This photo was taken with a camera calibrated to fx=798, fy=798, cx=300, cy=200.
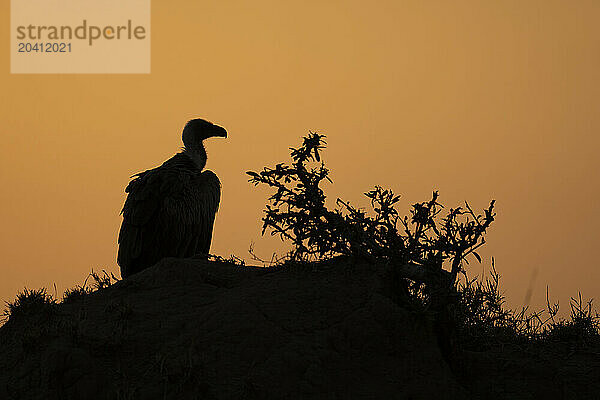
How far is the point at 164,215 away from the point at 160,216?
55 millimetres

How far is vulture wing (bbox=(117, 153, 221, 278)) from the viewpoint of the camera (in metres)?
10.5

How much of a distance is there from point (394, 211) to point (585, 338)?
8.97 ft

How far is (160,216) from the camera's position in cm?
1066

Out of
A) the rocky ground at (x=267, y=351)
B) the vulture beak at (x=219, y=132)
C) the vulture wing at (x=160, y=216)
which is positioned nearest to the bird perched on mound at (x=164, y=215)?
the vulture wing at (x=160, y=216)

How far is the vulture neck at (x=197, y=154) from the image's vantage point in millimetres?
12562

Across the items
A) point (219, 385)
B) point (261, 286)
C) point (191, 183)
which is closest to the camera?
point (219, 385)

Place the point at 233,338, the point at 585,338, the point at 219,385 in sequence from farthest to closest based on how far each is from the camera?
the point at 585,338 → the point at 233,338 → the point at 219,385

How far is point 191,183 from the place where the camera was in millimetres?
11188

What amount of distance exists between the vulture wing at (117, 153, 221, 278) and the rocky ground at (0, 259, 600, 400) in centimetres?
367

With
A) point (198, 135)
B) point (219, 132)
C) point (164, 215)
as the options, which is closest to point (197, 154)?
point (198, 135)

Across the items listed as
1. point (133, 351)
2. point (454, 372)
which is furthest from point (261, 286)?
point (454, 372)

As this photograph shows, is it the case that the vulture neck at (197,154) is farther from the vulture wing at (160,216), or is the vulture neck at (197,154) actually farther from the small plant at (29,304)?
the small plant at (29,304)

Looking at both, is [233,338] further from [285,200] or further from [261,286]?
[285,200]

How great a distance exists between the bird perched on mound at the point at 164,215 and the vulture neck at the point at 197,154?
33.0 inches
